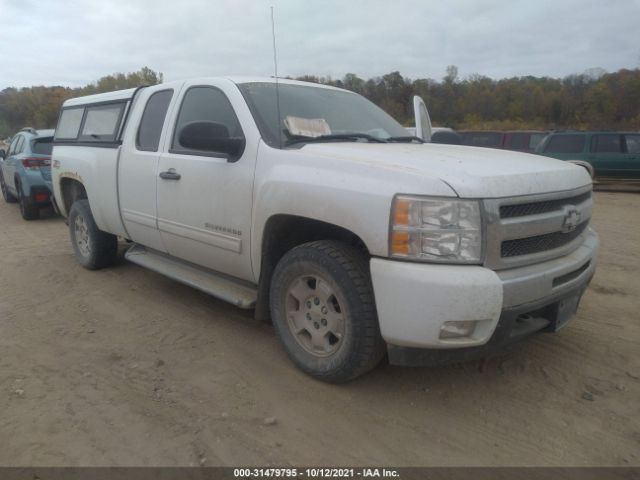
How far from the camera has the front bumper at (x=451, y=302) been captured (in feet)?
7.93

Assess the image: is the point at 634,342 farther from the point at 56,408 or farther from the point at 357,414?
the point at 56,408

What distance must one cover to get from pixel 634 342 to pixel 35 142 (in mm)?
10181

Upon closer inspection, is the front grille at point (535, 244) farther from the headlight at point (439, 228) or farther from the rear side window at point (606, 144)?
the rear side window at point (606, 144)

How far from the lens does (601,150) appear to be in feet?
44.4

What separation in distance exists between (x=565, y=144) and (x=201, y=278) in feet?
41.8

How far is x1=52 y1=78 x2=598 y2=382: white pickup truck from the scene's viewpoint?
247cm

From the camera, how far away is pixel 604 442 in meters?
2.51

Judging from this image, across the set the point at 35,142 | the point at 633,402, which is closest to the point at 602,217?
the point at 633,402

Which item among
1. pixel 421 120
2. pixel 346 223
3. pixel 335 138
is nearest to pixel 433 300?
pixel 346 223

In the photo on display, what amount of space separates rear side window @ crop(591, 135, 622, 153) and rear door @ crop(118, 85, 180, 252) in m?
12.8

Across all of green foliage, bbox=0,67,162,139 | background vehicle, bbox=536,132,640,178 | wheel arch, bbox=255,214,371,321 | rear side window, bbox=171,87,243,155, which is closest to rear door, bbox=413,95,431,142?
rear side window, bbox=171,87,243,155

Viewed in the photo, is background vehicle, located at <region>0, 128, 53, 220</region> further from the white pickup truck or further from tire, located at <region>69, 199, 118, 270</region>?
the white pickup truck

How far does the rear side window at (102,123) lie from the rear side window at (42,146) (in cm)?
480

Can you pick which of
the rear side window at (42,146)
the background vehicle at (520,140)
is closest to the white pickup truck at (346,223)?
the rear side window at (42,146)
